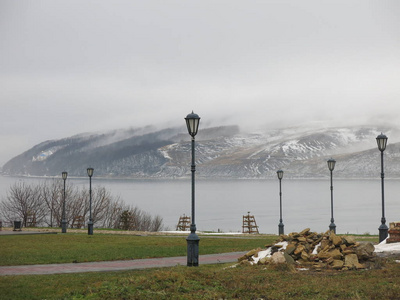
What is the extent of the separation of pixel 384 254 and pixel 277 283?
5.40 metres

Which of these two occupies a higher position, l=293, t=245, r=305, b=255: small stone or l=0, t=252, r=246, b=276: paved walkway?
l=293, t=245, r=305, b=255: small stone

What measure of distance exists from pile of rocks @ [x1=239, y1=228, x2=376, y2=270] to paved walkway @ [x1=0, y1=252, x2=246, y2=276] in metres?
2.94

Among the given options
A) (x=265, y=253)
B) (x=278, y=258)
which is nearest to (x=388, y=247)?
(x=278, y=258)

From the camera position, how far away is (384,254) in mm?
17828

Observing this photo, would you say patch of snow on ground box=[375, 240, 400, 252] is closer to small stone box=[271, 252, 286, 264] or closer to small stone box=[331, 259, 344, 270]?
small stone box=[331, 259, 344, 270]

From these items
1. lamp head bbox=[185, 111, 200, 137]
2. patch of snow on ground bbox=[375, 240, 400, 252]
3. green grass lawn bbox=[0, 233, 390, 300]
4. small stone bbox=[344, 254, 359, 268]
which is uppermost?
lamp head bbox=[185, 111, 200, 137]

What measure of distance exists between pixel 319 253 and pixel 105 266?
7.48m

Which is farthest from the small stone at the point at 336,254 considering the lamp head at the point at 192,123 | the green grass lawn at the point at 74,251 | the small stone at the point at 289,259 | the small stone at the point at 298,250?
the green grass lawn at the point at 74,251

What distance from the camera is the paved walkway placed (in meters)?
18.4

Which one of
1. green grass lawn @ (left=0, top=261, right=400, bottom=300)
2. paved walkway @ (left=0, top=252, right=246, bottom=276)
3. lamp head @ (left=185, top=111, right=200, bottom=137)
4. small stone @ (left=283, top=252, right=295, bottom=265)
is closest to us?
green grass lawn @ (left=0, top=261, right=400, bottom=300)

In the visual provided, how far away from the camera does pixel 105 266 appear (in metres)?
19.8

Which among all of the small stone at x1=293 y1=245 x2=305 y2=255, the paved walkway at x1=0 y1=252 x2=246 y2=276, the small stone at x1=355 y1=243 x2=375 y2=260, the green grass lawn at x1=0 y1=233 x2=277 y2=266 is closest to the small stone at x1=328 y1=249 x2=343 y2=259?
the small stone at x1=355 y1=243 x2=375 y2=260

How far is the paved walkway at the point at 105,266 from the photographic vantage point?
18.4 meters

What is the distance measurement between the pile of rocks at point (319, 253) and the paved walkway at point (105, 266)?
2.94m
